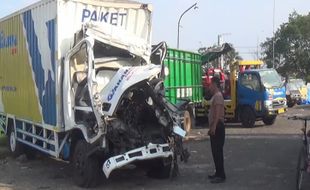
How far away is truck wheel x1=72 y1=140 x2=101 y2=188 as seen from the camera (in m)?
9.87

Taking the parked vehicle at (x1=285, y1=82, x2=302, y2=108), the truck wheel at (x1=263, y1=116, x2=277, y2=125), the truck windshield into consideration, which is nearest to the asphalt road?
the truck windshield

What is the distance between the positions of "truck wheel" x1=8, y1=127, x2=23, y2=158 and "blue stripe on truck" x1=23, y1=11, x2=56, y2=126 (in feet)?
9.29

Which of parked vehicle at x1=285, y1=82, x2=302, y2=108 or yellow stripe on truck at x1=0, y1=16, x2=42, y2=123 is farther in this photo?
parked vehicle at x1=285, y1=82, x2=302, y2=108

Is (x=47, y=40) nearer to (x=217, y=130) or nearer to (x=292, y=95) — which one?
(x=217, y=130)

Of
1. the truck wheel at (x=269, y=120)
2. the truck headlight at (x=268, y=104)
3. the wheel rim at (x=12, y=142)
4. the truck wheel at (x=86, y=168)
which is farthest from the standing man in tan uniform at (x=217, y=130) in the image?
the truck wheel at (x=269, y=120)

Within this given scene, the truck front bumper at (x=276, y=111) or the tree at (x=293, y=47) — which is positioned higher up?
the tree at (x=293, y=47)

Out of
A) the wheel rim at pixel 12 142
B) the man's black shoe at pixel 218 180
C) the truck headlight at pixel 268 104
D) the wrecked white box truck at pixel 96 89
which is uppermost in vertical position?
the wrecked white box truck at pixel 96 89

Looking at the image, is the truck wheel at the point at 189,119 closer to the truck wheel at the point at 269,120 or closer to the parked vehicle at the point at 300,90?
the truck wheel at the point at 269,120

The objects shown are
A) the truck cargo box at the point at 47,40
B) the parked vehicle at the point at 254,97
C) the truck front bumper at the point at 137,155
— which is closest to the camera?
the truck front bumper at the point at 137,155

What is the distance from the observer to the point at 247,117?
21531mm

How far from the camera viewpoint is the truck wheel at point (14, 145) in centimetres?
1415

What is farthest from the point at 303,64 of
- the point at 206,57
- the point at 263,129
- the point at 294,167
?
the point at 294,167

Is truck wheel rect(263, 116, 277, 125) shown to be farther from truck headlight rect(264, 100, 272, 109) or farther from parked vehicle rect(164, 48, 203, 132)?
parked vehicle rect(164, 48, 203, 132)

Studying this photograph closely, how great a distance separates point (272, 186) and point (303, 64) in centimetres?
6374
